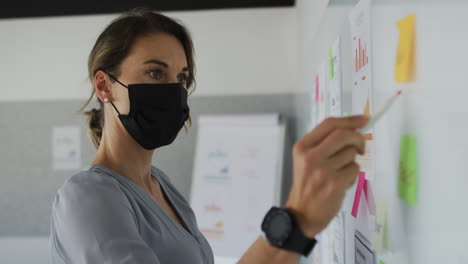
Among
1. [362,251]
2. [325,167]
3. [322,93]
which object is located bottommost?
[362,251]

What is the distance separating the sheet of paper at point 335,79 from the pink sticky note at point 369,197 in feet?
1.06

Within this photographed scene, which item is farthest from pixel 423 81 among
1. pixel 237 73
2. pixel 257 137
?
pixel 237 73

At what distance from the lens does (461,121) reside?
48 cm

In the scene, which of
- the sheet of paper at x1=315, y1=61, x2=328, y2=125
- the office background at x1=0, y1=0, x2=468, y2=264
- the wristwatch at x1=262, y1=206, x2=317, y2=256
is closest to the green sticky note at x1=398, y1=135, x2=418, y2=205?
the wristwatch at x1=262, y1=206, x2=317, y2=256

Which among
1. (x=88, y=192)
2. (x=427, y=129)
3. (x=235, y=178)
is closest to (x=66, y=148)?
(x=235, y=178)

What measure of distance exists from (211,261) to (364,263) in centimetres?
43

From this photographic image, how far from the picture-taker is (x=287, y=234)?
0.62 meters

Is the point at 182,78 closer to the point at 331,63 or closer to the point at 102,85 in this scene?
the point at 102,85

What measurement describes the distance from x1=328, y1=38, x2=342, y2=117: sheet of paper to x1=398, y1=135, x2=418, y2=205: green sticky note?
52 cm

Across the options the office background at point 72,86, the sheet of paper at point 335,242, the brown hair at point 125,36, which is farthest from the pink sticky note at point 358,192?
the office background at point 72,86

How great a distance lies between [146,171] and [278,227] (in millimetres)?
683

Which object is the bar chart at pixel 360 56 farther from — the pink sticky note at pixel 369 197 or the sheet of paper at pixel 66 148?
the sheet of paper at pixel 66 148

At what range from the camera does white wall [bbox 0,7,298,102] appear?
370 centimetres

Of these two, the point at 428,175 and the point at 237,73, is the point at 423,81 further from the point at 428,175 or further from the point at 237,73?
the point at 237,73
